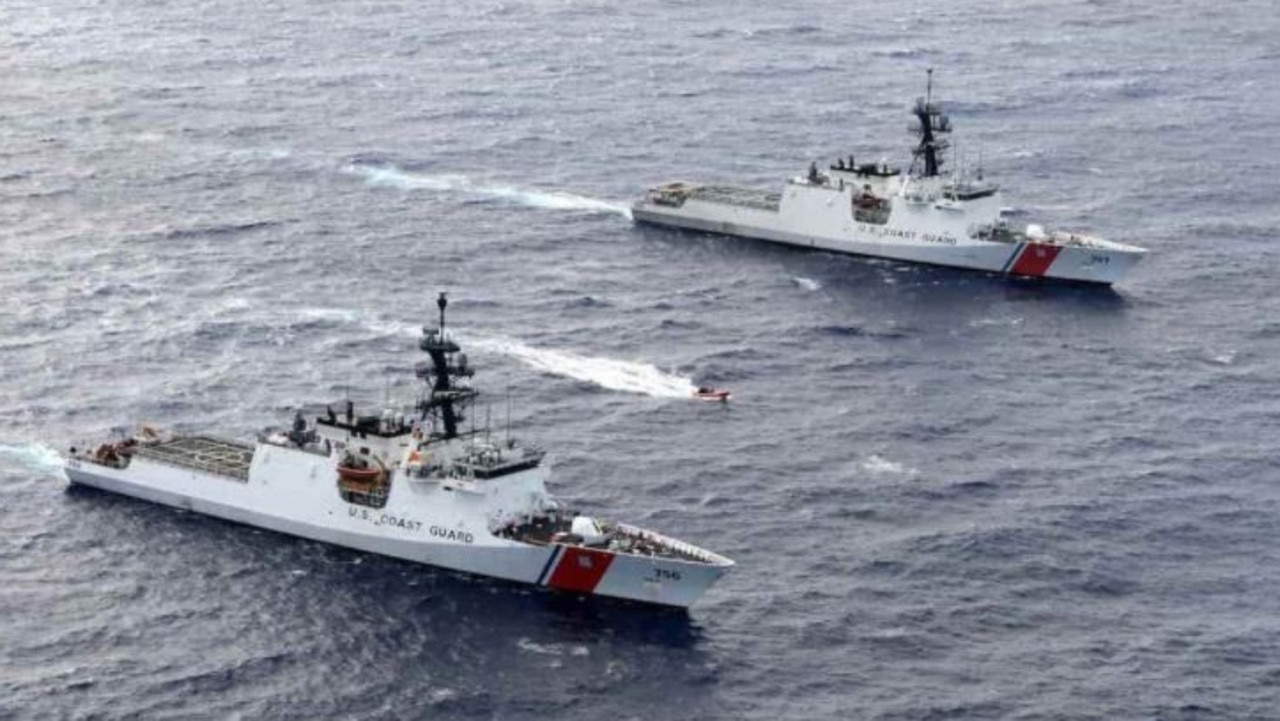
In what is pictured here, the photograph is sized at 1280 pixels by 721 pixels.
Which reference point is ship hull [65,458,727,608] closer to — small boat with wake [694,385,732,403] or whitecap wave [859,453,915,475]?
whitecap wave [859,453,915,475]

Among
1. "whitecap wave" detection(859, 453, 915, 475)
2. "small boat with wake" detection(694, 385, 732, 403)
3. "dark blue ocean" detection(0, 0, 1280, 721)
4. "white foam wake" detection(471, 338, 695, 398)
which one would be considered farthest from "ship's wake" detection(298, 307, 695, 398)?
"whitecap wave" detection(859, 453, 915, 475)

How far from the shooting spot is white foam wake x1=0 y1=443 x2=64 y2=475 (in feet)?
496

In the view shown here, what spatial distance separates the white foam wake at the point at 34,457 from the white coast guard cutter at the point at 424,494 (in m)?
2.76

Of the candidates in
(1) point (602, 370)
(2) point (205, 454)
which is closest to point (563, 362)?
(1) point (602, 370)

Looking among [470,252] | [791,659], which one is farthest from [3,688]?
[470,252]

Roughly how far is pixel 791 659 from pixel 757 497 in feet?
75.2

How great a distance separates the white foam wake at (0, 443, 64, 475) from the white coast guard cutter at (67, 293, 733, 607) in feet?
9.05

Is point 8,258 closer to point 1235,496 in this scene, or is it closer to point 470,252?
point 470,252

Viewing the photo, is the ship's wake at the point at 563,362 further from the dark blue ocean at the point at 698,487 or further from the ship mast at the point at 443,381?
the ship mast at the point at 443,381

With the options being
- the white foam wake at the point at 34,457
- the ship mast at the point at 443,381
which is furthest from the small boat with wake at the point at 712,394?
the white foam wake at the point at 34,457

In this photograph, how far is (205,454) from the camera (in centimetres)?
14762

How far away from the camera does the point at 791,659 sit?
4936 inches

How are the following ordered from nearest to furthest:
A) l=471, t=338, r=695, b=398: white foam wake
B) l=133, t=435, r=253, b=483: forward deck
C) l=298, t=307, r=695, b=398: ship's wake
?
l=133, t=435, r=253, b=483: forward deck < l=471, t=338, r=695, b=398: white foam wake < l=298, t=307, r=695, b=398: ship's wake

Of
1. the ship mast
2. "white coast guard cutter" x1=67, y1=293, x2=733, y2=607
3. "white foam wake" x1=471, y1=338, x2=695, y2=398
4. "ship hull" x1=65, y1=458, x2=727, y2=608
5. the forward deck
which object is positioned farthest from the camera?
"white foam wake" x1=471, y1=338, x2=695, y2=398
